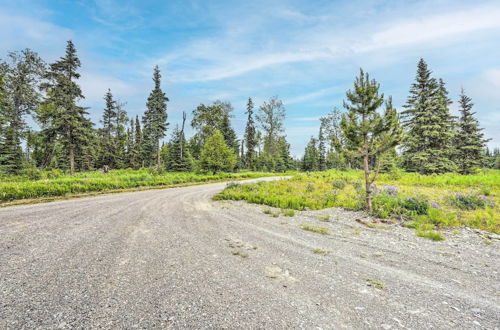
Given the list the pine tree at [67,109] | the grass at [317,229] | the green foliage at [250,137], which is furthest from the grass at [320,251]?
the green foliage at [250,137]

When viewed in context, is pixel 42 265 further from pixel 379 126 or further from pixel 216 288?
pixel 379 126

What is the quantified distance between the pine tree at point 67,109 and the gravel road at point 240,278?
2109cm

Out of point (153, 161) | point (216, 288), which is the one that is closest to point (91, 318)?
point (216, 288)

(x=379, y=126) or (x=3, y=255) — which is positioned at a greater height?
(x=379, y=126)

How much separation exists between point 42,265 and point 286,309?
4.29 metres

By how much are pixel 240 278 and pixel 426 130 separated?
27.5 m

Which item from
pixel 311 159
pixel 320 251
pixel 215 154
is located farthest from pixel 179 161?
pixel 311 159

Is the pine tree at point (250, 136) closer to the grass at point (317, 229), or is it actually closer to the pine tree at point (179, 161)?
the pine tree at point (179, 161)

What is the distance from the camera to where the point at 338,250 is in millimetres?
4645

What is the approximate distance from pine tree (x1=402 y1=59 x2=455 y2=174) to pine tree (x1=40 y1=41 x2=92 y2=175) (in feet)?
117

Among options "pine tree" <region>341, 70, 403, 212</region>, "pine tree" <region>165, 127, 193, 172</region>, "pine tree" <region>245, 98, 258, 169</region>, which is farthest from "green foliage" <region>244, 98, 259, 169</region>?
"pine tree" <region>341, 70, 403, 212</region>

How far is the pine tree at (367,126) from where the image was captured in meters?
7.49

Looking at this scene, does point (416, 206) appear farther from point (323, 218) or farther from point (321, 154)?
point (321, 154)

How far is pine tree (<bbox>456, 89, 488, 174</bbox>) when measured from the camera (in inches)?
987
